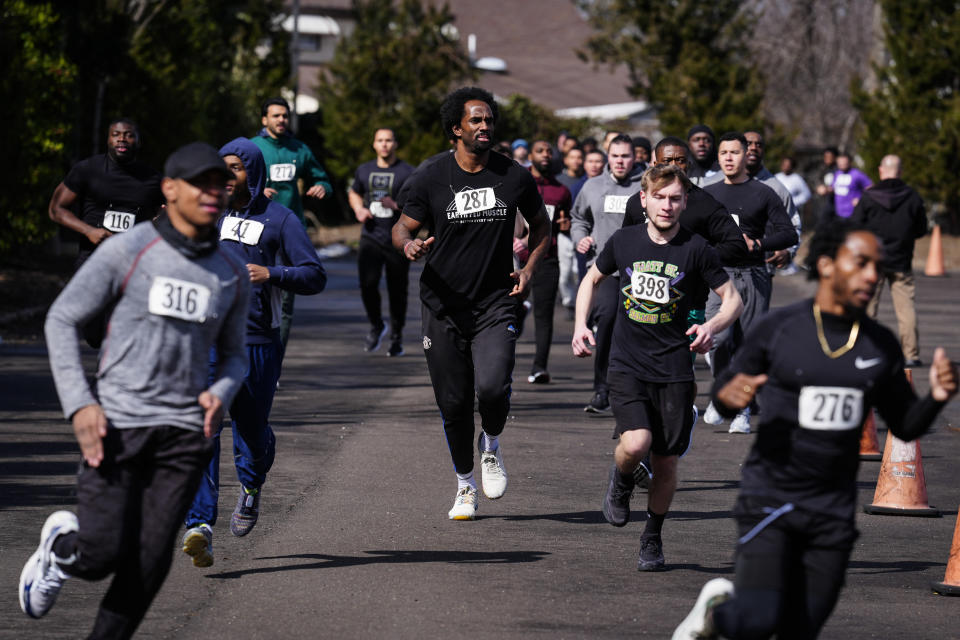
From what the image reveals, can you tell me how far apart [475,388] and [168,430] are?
127 inches

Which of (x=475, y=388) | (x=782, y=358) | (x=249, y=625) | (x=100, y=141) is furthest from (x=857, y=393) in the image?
(x=100, y=141)

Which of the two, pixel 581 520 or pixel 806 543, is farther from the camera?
pixel 581 520

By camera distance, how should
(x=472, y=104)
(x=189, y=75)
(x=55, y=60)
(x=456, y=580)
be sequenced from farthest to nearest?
(x=189, y=75)
(x=55, y=60)
(x=472, y=104)
(x=456, y=580)

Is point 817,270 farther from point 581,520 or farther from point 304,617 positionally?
point 581,520

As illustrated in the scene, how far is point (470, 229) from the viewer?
8.20 m

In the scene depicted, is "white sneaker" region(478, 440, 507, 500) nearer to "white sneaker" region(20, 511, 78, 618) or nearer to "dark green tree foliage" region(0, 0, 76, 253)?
"white sneaker" region(20, 511, 78, 618)

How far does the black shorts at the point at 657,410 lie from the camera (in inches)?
289

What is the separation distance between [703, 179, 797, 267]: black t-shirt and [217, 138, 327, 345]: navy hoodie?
15.2 feet

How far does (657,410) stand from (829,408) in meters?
2.39

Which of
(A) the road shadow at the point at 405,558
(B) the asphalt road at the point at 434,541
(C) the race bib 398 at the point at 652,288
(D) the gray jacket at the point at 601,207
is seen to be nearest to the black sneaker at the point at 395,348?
(B) the asphalt road at the point at 434,541

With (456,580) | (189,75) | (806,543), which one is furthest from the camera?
(189,75)

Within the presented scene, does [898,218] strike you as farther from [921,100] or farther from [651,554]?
[921,100]

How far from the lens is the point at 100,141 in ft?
93.1

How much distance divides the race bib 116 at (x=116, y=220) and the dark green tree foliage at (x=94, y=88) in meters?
8.74
